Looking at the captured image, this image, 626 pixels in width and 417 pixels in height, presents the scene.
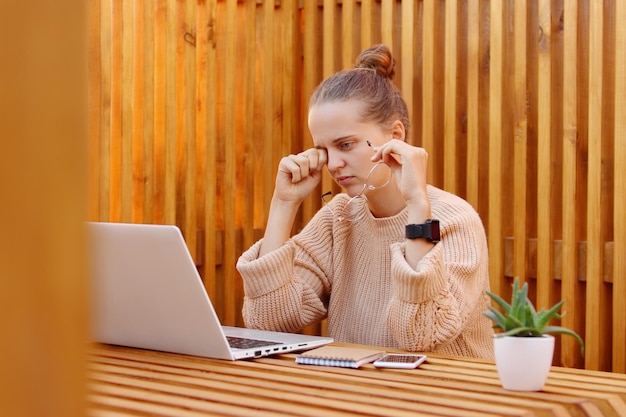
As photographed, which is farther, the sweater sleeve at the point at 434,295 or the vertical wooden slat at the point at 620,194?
the vertical wooden slat at the point at 620,194

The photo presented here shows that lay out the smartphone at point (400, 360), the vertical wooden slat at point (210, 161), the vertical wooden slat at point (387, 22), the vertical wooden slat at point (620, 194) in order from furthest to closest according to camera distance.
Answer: the vertical wooden slat at point (387, 22), the vertical wooden slat at point (210, 161), the vertical wooden slat at point (620, 194), the smartphone at point (400, 360)

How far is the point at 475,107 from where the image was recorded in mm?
3570

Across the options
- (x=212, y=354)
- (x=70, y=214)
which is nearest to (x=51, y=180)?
(x=70, y=214)

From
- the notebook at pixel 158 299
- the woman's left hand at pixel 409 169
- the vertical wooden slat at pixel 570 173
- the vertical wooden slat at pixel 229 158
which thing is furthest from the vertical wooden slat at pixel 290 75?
the notebook at pixel 158 299

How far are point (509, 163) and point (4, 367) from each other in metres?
3.28

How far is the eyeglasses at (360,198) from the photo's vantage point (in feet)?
8.05

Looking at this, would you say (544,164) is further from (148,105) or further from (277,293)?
(148,105)

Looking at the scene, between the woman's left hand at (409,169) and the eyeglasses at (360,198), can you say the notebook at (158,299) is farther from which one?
the eyeglasses at (360,198)

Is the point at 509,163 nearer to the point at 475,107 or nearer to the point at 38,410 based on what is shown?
the point at 475,107

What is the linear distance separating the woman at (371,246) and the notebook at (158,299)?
32 centimetres

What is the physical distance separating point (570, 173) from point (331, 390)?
2094 mm

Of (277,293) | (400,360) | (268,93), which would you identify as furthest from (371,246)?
(268,93)

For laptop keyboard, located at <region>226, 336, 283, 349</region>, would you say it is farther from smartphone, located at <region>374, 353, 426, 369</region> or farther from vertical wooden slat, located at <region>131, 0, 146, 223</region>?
vertical wooden slat, located at <region>131, 0, 146, 223</region>

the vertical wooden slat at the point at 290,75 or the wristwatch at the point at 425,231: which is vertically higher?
the vertical wooden slat at the point at 290,75
